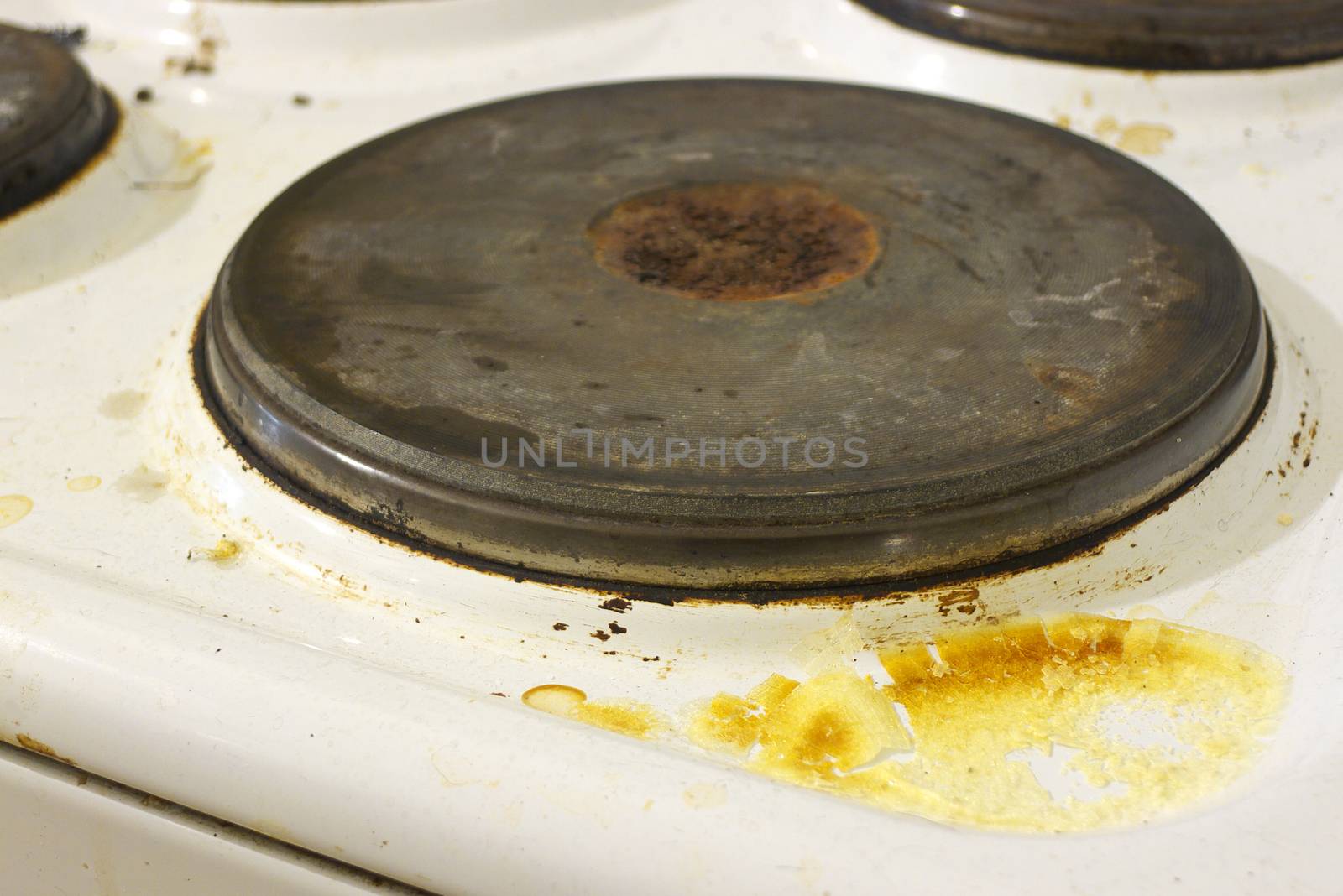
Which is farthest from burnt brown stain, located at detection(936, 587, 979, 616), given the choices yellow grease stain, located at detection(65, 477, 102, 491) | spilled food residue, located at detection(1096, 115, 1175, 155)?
spilled food residue, located at detection(1096, 115, 1175, 155)

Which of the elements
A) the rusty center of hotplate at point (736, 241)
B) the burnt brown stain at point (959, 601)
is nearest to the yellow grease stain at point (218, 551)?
the rusty center of hotplate at point (736, 241)

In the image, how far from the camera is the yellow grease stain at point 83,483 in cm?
86

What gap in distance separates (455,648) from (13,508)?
1.14 ft

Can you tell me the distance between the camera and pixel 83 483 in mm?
862

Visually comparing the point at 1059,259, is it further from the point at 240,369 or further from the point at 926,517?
the point at 240,369

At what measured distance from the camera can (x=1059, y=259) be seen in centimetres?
92

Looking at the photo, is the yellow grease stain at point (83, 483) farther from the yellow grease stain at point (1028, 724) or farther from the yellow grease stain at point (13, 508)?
the yellow grease stain at point (1028, 724)

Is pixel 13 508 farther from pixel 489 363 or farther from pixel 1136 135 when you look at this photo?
pixel 1136 135

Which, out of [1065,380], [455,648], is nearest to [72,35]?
[455,648]

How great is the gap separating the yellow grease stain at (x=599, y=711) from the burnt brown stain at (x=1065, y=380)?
318 mm

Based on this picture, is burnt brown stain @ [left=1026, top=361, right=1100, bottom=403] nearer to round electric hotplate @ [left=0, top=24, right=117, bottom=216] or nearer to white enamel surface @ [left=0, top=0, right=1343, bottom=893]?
white enamel surface @ [left=0, top=0, right=1343, bottom=893]

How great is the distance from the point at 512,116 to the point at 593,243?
0.94 feet

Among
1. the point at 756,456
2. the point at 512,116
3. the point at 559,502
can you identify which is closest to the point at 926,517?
the point at 756,456

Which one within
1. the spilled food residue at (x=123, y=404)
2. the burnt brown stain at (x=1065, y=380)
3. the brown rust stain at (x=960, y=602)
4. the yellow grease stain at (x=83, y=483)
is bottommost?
the spilled food residue at (x=123, y=404)
